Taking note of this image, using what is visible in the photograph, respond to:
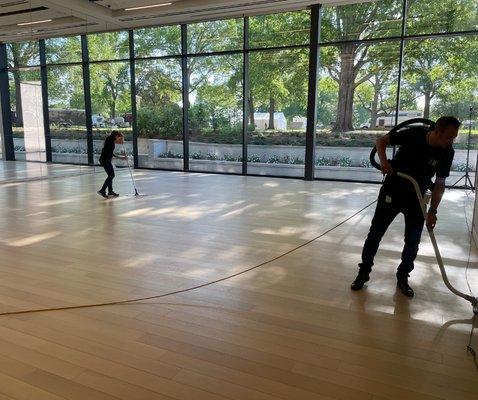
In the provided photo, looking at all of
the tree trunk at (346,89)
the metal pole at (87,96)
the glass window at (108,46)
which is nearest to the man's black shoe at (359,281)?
the tree trunk at (346,89)

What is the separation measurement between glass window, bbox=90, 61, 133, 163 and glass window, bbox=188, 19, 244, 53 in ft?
7.08

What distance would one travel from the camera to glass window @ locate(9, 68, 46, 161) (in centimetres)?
1188

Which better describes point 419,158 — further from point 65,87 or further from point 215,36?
point 65,87

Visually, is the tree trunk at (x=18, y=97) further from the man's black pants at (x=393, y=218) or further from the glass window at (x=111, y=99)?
the man's black pants at (x=393, y=218)

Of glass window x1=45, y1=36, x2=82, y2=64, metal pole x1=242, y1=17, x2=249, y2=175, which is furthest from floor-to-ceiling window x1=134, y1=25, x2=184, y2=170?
glass window x1=45, y1=36, x2=82, y2=64

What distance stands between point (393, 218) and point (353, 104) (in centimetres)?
653

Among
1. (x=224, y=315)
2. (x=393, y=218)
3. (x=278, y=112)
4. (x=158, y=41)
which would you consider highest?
(x=158, y=41)

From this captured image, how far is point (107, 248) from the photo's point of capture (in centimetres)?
431

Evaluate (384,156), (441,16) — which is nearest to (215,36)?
(441,16)

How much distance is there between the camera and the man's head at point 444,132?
8.69 feet

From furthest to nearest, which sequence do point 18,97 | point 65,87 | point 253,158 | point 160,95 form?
point 18,97, point 65,87, point 160,95, point 253,158

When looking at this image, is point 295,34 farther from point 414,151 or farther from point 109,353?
point 109,353

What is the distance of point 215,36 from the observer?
10094 mm

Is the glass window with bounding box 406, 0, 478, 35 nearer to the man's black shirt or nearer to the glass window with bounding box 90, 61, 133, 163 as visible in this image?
the man's black shirt
